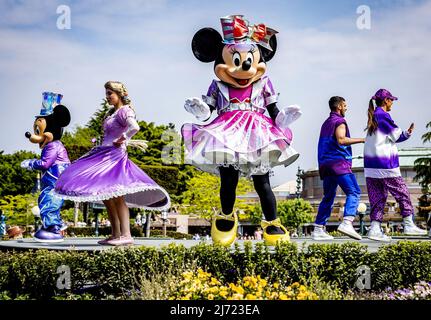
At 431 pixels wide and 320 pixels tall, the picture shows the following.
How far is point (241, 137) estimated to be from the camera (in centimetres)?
834

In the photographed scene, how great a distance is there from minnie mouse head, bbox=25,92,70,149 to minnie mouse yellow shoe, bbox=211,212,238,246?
145 inches

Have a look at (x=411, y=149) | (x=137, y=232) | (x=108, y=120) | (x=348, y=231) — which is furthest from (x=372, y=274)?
(x=411, y=149)

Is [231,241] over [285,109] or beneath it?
beneath

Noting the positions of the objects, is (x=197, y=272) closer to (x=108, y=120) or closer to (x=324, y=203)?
(x=108, y=120)

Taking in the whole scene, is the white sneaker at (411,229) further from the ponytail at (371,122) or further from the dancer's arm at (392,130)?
the ponytail at (371,122)

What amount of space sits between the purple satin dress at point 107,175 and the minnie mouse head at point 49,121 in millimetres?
1875

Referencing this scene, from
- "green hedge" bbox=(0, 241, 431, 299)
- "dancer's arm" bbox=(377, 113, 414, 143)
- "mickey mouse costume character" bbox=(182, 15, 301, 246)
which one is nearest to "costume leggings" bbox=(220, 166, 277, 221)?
"mickey mouse costume character" bbox=(182, 15, 301, 246)

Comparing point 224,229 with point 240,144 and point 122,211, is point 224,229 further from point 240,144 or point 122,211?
point 122,211

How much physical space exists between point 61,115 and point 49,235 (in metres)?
2.07

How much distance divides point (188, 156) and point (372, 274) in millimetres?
2810

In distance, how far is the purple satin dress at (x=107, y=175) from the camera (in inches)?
339

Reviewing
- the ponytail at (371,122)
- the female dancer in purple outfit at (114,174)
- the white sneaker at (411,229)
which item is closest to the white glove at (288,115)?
the female dancer in purple outfit at (114,174)

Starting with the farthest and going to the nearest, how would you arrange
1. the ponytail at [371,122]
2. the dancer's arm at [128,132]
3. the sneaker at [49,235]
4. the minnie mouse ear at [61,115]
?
the minnie mouse ear at [61,115] < the sneaker at [49,235] < the ponytail at [371,122] < the dancer's arm at [128,132]

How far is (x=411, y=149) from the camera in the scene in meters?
50.0
